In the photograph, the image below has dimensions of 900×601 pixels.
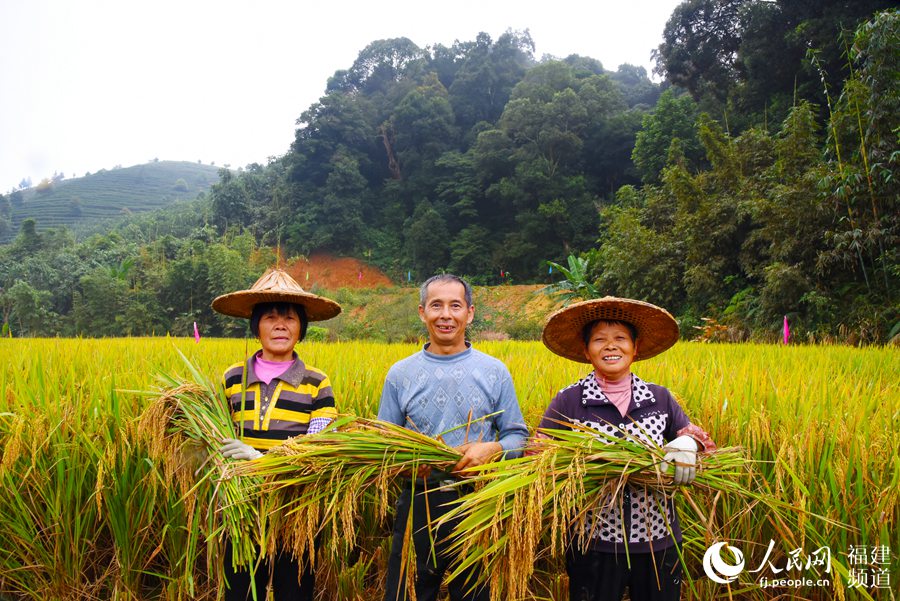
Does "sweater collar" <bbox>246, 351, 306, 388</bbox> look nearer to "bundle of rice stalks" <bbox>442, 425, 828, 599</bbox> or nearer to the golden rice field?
the golden rice field

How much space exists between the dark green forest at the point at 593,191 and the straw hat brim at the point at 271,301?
293 inches

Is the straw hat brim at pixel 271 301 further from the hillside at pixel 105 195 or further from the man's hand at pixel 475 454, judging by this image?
the hillside at pixel 105 195

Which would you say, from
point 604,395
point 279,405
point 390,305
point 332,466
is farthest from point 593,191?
point 332,466

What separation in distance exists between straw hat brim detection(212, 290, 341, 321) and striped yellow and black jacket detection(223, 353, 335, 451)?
0.72 feet

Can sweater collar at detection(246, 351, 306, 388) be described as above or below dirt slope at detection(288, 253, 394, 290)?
below

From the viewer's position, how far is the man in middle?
142 cm

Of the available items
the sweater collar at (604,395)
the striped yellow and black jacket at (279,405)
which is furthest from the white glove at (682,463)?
the striped yellow and black jacket at (279,405)

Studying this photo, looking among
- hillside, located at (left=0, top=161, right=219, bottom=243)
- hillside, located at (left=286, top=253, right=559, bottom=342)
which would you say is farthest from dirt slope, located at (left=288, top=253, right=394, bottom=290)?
hillside, located at (left=0, top=161, right=219, bottom=243)

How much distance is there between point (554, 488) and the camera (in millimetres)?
1122

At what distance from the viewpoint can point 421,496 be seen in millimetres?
1430

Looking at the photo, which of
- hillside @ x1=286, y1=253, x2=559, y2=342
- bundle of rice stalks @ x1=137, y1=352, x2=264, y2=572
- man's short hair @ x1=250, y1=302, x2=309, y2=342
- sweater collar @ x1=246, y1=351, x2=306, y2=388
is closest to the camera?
bundle of rice stalks @ x1=137, y1=352, x2=264, y2=572

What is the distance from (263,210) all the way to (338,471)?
107ft

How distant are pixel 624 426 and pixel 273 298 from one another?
1177 mm

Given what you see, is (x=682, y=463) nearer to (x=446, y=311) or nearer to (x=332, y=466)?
(x=446, y=311)
